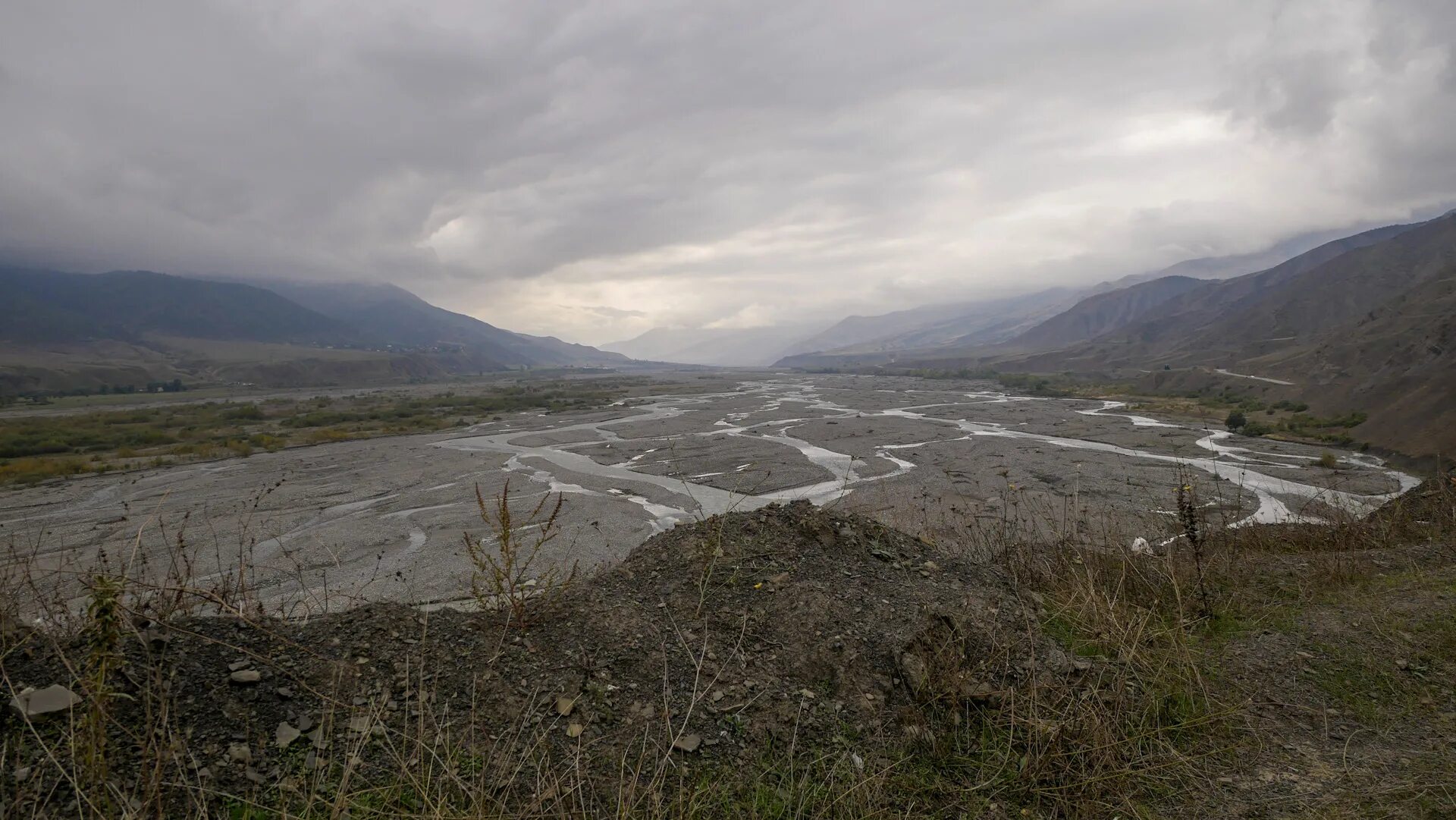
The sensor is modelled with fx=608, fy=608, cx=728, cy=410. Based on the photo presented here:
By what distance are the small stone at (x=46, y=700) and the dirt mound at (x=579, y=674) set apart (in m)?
0.07

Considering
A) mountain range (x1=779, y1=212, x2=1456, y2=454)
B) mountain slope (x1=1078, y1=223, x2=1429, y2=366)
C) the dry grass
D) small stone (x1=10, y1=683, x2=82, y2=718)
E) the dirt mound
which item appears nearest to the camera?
the dry grass

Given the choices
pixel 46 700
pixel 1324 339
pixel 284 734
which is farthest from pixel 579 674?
pixel 1324 339

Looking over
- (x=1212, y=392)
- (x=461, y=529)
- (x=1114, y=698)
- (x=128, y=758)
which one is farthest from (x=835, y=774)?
(x=1212, y=392)

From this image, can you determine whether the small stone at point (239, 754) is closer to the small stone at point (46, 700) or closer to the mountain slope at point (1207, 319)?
→ the small stone at point (46, 700)

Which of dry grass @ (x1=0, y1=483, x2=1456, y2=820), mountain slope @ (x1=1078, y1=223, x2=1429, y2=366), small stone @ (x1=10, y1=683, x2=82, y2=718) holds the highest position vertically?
mountain slope @ (x1=1078, y1=223, x2=1429, y2=366)

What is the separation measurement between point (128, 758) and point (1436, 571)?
10.0 metres

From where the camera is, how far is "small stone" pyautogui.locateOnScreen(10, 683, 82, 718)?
2.71 m

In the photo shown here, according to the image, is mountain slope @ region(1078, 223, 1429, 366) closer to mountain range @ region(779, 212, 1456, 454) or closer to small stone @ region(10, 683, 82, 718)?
mountain range @ region(779, 212, 1456, 454)

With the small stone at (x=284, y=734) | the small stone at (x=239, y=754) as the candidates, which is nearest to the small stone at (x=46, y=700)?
the small stone at (x=239, y=754)

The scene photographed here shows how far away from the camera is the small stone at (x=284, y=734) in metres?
3.03

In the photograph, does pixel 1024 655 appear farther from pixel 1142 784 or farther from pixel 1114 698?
pixel 1142 784

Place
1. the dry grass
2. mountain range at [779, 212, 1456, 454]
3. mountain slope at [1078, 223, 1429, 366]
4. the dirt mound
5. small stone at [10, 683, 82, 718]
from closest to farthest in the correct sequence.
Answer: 1. the dry grass
2. small stone at [10, 683, 82, 718]
3. the dirt mound
4. mountain range at [779, 212, 1456, 454]
5. mountain slope at [1078, 223, 1429, 366]

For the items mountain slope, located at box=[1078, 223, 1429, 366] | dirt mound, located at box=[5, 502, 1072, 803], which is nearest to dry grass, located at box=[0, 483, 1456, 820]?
dirt mound, located at box=[5, 502, 1072, 803]

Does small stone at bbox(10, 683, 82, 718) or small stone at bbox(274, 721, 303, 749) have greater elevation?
small stone at bbox(10, 683, 82, 718)
